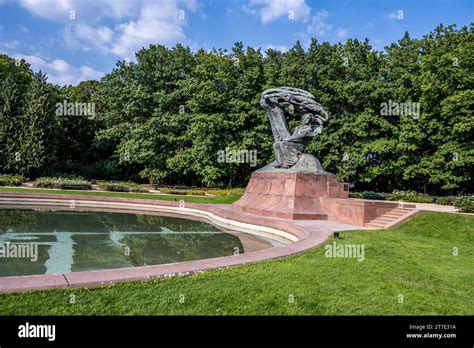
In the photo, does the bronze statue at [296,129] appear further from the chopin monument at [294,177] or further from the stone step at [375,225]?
the stone step at [375,225]

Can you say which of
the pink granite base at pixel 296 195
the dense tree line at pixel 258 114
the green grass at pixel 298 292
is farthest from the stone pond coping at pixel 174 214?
the dense tree line at pixel 258 114

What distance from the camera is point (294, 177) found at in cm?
1598

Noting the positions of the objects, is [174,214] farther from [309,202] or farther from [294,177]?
[309,202]

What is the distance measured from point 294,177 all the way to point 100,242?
8.74m

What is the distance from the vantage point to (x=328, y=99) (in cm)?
3222

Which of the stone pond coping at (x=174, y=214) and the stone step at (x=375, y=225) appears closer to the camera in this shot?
the stone pond coping at (x=174, y=214)

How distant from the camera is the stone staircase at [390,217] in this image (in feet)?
44.2

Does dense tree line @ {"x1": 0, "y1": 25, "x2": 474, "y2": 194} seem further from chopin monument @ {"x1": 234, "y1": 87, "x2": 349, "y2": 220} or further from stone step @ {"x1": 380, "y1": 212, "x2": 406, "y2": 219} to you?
stone step @ {"x1": 380, "y1": 212, "x2": 406, "y2": 219}

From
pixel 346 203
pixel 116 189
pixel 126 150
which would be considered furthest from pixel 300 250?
pixel 126 150

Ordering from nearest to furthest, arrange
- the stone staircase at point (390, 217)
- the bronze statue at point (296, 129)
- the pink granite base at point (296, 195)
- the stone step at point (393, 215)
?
the stone staircase at point (390, 217) → the stone step at point (393, 215) → the pink granite base at point (296, 195) → the bronze statue at point (296, 129)

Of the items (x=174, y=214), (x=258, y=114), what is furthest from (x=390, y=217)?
(x=258, y=114)

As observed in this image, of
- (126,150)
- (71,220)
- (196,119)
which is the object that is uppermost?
(196,119)
